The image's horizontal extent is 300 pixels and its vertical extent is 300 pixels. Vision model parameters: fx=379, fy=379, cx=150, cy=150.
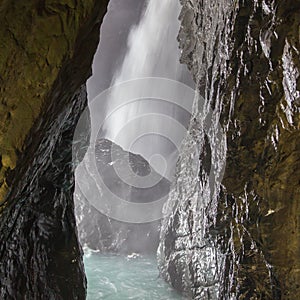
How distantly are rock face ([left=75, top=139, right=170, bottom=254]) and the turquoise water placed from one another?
1.23 meters

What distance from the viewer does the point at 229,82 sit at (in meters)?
5.00

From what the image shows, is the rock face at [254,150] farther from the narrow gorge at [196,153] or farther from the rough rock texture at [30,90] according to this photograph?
the rough rock texture at [30,90]

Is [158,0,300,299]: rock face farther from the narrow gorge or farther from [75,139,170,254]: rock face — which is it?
[75,139,170,254]: rock face

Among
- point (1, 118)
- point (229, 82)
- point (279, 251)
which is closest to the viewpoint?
point (1, 118)

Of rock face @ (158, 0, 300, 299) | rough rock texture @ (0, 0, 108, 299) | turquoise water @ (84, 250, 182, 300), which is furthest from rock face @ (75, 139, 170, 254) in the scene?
rough rock texture @ (0, 0, 108, 299)

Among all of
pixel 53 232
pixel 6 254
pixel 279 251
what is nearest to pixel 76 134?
pixel 53 232

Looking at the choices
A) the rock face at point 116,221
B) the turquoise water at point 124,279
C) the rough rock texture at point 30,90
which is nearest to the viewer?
the rough rock texture at point 30,90

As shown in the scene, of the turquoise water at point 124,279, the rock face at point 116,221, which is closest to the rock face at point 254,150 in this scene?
the turquoise water at point 124,279

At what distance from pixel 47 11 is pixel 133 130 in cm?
2272

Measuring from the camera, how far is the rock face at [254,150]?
3.72m

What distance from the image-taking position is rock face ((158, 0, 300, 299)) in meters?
3.72

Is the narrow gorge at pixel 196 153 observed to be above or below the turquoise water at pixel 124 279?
above

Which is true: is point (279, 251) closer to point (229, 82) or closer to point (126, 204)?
point (229, 82)

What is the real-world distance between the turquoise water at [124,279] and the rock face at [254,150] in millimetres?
3320
